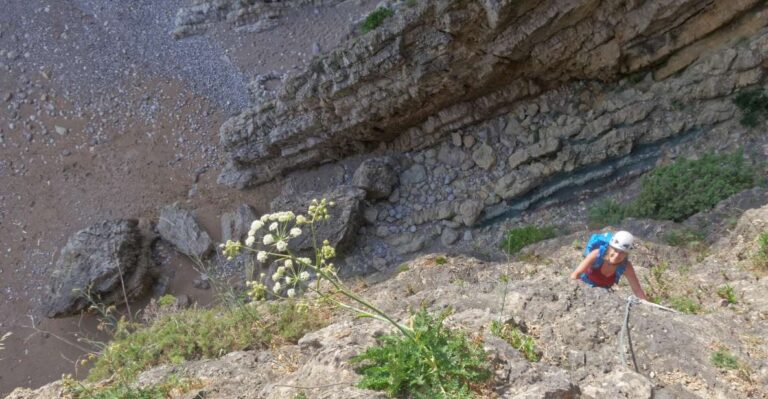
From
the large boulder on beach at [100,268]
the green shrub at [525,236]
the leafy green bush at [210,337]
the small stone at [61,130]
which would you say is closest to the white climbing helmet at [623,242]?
the leafy green bush at [210,337]

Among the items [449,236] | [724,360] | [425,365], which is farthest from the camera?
[449,236]

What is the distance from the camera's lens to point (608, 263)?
5.22 meters

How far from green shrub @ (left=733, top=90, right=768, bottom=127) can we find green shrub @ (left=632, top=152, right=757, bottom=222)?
2.67ft

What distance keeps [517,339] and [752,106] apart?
822 cm

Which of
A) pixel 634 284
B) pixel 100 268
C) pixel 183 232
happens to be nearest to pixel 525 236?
pixel 634 284

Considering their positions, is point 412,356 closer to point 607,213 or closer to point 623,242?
point 623,242

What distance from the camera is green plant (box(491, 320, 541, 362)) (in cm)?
392

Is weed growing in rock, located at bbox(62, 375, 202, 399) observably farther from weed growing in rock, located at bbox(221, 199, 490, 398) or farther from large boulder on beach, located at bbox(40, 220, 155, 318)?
large boulder on beach, located at bbox(40, 220, 155, 318)

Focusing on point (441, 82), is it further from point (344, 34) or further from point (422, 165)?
point (344, 34)

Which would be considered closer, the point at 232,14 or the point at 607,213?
the point at 607,213

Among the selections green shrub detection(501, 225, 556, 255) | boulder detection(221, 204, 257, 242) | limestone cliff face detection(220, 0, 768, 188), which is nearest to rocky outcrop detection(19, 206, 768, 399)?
green shrub detection(501, 225, 556, 255)

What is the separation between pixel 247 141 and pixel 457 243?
568cm

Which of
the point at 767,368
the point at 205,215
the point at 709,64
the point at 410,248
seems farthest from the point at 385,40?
the point at 767,368

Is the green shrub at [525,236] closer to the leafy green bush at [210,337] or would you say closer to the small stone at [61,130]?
the leafy green bush at [210,337]
